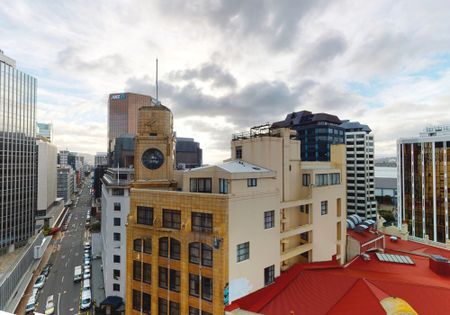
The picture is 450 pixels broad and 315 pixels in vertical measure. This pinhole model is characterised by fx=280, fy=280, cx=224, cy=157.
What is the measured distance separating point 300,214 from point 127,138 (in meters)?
98.8

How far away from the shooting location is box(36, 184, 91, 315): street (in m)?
64.7

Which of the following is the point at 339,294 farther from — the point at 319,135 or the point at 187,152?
the point at 187,152

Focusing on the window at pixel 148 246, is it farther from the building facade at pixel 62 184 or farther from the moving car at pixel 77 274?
the building facade at pixel 62 184

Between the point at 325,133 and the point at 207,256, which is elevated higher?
the point at 325,133

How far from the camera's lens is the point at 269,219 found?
1225 inches

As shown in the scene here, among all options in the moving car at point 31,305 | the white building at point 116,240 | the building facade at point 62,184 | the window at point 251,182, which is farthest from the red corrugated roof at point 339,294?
the building facade at point 62,184

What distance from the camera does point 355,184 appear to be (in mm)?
129750

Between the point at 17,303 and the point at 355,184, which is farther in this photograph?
the point at 355,184

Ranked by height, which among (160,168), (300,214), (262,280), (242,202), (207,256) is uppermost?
(160,168)

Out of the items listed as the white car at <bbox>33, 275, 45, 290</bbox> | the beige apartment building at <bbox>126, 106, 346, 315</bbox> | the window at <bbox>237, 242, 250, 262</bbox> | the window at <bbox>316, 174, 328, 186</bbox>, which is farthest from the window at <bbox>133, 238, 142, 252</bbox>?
the white car at <bbox>33, 275, 45, 290</bbox>

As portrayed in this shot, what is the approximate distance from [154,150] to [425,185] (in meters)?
99.2

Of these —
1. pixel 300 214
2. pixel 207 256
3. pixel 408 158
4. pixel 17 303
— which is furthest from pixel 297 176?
pixel 408 158

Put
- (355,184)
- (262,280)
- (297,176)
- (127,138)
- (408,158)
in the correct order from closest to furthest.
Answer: (262,280) → (297,176) → (408,158) → (127,138) → (355,184)

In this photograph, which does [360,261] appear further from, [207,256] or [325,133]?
[325,133]
